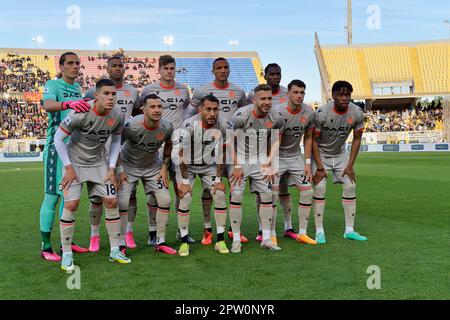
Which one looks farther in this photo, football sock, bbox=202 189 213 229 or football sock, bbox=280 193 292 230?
football sock, bbox=280 193 292 230

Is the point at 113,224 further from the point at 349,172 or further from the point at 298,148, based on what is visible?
the point at 349,172

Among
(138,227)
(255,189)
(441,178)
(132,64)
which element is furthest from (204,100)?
(132,64)

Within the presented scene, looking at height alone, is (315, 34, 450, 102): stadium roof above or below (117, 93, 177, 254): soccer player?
above

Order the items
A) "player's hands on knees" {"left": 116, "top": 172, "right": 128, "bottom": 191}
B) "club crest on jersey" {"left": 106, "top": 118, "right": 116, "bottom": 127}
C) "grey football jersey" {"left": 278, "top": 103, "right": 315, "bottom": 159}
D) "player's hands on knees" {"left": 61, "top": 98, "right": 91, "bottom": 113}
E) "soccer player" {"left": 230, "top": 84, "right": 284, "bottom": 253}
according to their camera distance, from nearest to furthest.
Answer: "player's hands on knees" {"left": 61, "top": 98, "right": 91, "bottom": 113} < "club crest on jersey" {"left": 106, "top": 118, "right": 116, "bottom": 127} < "player's hands on knees" {"left": 116, "top": 172, "right": 128, "bottom": 191} < "soccer player" {"left": 230, "top": 84, "right": 284, "bottom": 253} < "grey football jersey" {"left": 278, "top": 103, "right": 315, "bottom": 159}

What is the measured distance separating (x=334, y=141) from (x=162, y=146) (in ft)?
8.01

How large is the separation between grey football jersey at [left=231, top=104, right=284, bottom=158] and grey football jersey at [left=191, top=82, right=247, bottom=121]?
504mm

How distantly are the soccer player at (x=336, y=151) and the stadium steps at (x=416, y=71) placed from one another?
47.3m

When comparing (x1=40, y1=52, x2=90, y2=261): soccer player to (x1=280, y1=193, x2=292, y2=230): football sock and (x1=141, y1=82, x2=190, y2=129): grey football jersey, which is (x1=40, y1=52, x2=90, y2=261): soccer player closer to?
(x1=141, y1=82, x2=190, y2=129): grey football jersey

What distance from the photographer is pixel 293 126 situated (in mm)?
7230

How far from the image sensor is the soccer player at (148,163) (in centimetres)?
647

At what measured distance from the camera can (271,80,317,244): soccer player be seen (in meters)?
7.10

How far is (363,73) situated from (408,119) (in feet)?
22.6

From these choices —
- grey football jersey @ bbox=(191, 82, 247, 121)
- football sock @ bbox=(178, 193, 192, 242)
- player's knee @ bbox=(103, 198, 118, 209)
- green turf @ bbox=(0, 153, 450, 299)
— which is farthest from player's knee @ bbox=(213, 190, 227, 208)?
player's knee @ bbox=(103, 198, 118, 209)

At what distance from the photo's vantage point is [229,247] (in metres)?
6.93
